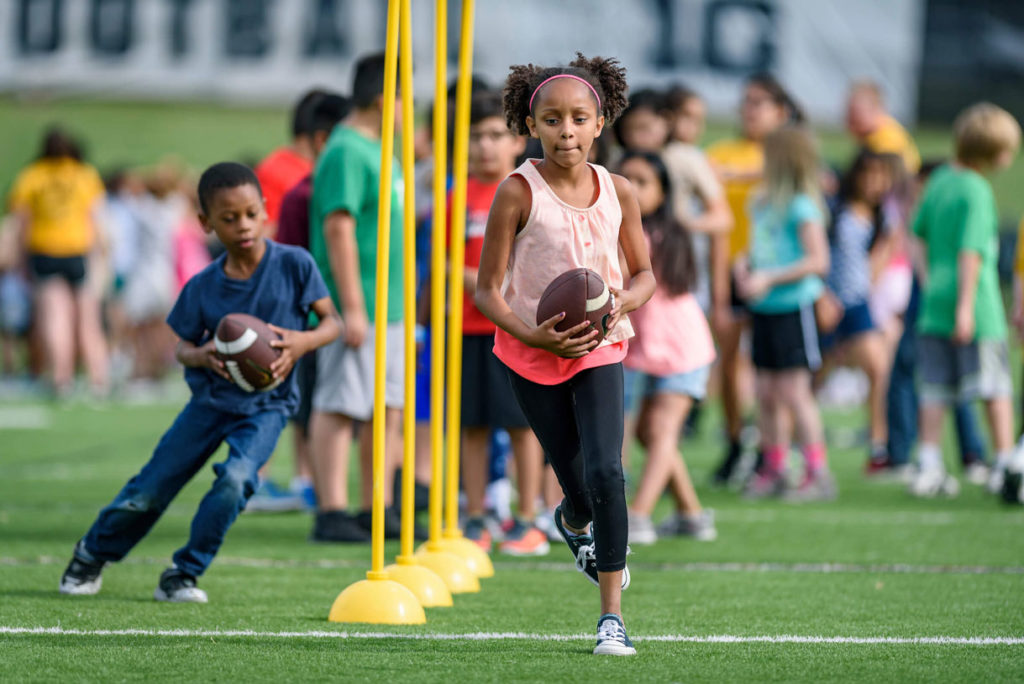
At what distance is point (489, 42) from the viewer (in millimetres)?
23141

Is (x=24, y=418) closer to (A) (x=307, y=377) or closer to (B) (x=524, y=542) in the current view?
(A) (x=307, y=377)

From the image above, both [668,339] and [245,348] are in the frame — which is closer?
[245,348]

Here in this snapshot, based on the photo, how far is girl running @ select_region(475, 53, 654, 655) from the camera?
4.26 m

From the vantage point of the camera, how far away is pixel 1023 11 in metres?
23.9

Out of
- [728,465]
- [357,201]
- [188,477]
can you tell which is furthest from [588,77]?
[728,465]

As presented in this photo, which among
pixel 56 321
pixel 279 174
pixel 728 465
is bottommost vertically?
pixel 728 465

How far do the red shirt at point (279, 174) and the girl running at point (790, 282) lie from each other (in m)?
2.56

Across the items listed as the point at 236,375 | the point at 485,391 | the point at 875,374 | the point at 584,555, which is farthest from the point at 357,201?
the point at 875,374

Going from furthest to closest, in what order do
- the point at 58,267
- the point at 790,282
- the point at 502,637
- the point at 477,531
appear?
the point at 58,267, the point at 790,282, the point at 477,531, the point at 502,637

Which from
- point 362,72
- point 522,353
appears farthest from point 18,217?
point 522,353

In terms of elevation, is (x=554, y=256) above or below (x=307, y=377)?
above

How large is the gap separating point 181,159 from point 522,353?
21758 mm

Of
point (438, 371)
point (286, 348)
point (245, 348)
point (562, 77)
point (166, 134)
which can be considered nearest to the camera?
point (562, 77)

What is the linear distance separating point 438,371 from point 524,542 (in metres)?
1.32
